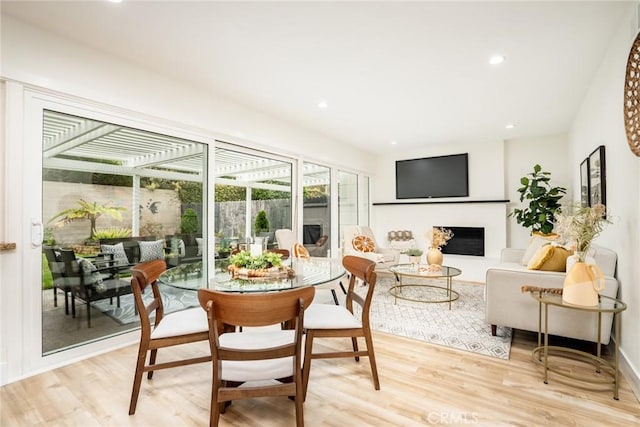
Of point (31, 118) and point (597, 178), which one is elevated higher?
point (31, 118)

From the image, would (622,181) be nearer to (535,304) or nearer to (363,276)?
(535,304)

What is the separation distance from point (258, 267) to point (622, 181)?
2.84 metres

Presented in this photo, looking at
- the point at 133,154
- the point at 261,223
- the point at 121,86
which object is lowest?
the point at 261,223

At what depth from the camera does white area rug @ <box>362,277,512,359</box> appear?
8.99 ft

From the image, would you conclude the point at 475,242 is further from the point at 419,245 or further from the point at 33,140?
the point at 33,140

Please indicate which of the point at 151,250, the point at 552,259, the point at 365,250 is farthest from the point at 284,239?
the point at 552,259

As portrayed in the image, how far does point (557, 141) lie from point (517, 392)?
5.24 meters

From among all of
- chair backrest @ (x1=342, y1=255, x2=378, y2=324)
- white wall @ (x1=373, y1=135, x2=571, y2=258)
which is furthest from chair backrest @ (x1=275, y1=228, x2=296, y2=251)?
white wall @ (x1=373, y1=135, x2=571, y2=258)

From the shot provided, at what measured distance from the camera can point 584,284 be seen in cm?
205

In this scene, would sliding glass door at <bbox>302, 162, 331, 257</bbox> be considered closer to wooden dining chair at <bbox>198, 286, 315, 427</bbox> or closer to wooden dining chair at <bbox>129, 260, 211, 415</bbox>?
wooden dining chair at <bbox>129, 260, 211, 415</bbox>

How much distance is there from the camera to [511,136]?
5.57 metres

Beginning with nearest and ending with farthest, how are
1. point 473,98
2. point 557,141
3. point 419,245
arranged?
1. point 473,98
2. point 557,141
3. point 419,245

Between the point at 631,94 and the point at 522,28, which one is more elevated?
the point at 522,28

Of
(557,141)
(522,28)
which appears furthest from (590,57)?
(557,141)
